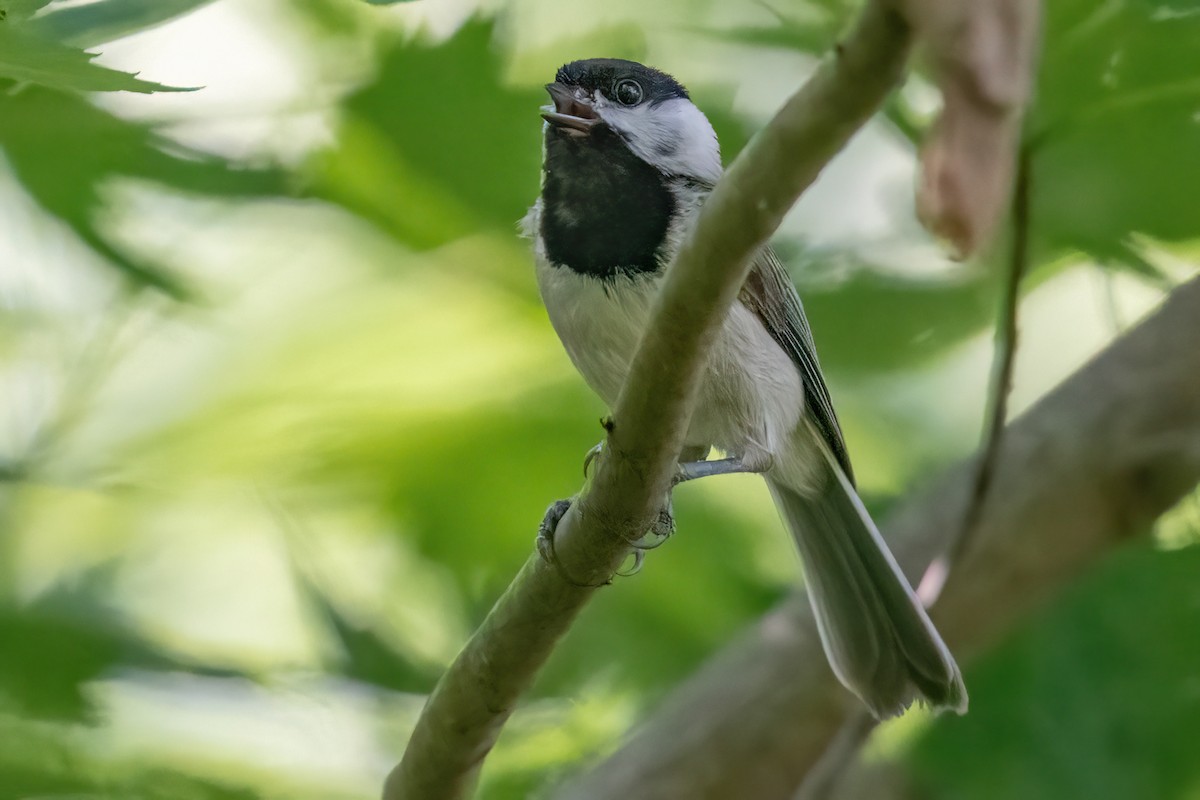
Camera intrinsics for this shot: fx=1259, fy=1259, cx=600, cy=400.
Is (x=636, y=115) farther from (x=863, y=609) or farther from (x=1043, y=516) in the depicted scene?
(x=1043, y=516)

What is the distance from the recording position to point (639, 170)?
1774 millimetres

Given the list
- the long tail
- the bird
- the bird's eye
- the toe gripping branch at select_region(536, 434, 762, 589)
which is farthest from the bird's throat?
the long tail

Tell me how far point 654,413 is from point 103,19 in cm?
58

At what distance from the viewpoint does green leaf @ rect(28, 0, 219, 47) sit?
1022 millimetres

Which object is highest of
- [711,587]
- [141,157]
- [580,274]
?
[141,157]

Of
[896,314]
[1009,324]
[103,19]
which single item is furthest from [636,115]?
[103,19]

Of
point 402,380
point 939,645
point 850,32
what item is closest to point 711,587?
point 939,645

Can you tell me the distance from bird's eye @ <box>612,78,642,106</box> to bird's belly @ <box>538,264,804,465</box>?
0.31m

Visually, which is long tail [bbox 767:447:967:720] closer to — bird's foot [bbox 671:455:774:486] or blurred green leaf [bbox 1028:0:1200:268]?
bird's foot [bbox 671:455:774:486]

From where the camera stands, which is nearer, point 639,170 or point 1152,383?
point 639,170

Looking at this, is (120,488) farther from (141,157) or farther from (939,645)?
(939,645)

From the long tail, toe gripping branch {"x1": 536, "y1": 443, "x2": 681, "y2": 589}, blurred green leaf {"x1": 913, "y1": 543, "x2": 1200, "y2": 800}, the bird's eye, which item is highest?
the bird's eye

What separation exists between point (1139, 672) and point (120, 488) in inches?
68.4

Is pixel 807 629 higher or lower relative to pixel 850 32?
lower
